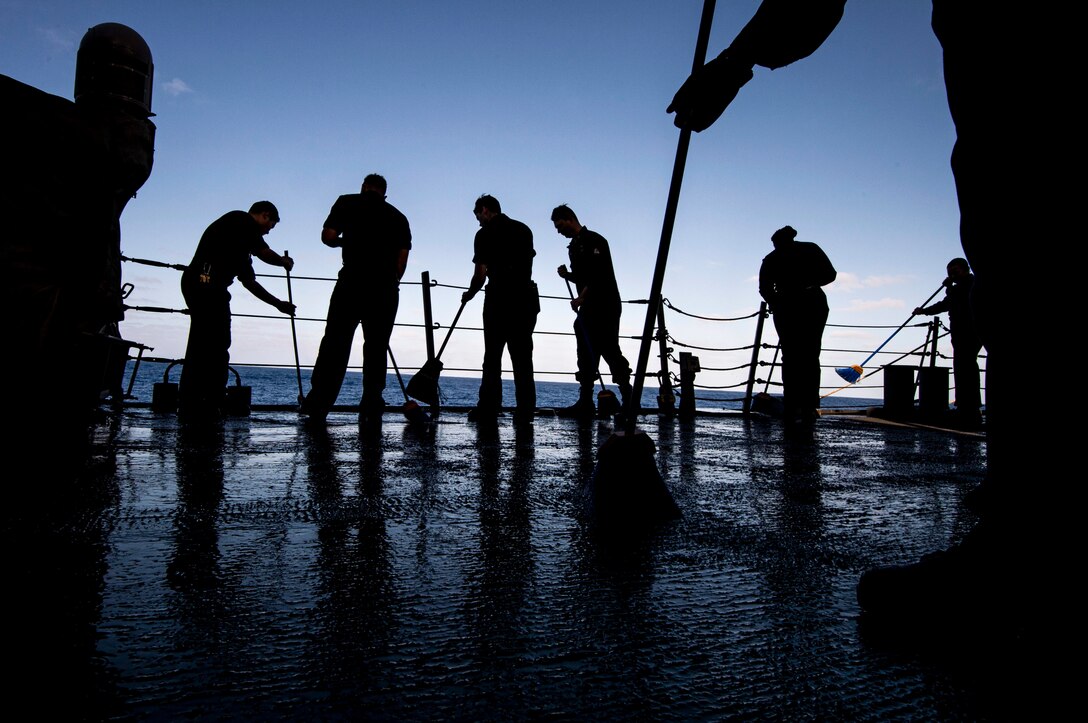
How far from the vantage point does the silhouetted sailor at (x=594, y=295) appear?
18.4ft

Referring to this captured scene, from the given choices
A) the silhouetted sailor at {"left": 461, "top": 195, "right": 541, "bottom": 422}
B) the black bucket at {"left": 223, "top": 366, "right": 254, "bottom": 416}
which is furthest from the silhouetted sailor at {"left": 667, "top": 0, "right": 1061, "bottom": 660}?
the black bucket at {"left": 223, "top": 366, "right": 254, "bottom": 416}

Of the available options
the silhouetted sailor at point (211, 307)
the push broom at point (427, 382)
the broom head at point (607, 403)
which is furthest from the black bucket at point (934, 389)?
the silhouetted sailor at point (211, 307)

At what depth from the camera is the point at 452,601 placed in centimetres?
97

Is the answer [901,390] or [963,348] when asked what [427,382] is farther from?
[963,348]

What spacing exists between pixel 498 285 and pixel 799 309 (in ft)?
9.01

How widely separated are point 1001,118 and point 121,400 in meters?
5.82

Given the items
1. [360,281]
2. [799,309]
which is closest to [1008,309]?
[360,281]

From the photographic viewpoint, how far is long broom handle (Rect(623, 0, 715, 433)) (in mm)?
1754

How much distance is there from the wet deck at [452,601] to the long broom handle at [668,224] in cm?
40

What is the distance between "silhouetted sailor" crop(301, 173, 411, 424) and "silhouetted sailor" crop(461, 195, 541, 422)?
741 mm

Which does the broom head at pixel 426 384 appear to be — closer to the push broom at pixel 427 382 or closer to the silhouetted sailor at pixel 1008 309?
the push broom at pixel 427 382

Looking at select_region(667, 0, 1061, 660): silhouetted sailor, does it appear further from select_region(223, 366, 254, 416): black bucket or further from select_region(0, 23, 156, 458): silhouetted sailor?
select_region(223, 366, 254, 416): black bucket

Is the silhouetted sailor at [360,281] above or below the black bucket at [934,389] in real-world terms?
above

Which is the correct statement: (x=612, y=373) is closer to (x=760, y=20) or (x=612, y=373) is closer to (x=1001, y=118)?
(x=760, y=20)
